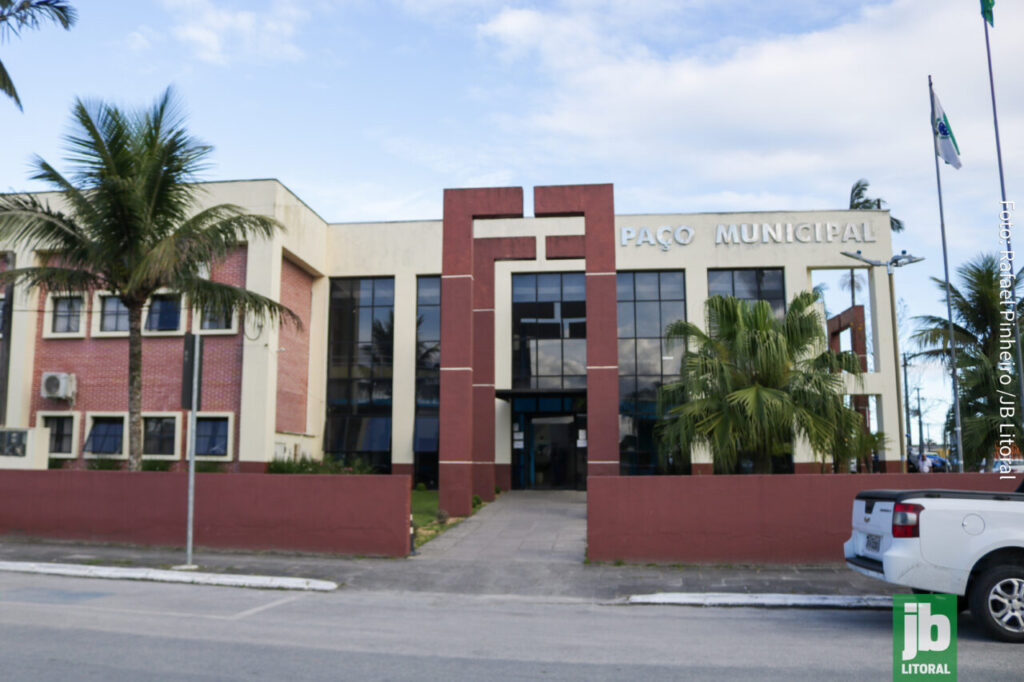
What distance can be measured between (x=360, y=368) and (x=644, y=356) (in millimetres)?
10059

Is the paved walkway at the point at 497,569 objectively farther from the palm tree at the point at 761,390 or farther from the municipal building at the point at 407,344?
the municipal building at the point at 407,344

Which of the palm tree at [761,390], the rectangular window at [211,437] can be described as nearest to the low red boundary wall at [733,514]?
the palm tree at [761,390]

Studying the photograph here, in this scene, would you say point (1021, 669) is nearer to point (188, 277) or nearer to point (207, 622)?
point (207, 622)

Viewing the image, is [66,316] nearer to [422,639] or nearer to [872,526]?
[422,639]

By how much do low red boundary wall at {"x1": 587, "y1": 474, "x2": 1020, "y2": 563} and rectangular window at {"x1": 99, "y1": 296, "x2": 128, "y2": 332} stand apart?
1893 cm

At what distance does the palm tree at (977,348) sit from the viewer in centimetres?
2069

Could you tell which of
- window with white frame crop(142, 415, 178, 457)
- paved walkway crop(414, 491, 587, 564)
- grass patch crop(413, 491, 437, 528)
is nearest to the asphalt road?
→ paved walkway crop(414, 491, 587, 564)

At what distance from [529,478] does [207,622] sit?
2178 centimetres

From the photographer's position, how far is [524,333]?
29.6m

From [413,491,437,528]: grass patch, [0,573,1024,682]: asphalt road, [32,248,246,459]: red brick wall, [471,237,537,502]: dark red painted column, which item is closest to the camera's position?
[0,573,1024,682]: asphalt road

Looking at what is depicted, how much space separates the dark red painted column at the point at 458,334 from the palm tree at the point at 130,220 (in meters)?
5.17

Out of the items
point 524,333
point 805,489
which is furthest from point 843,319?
point 805,489
